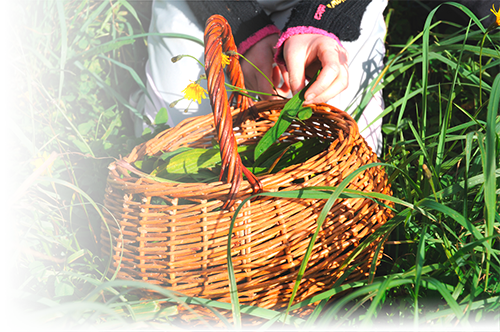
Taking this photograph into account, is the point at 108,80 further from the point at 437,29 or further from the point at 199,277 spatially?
the point at 437,29

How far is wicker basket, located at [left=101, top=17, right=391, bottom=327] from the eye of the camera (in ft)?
2.05

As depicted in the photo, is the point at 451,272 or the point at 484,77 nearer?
the point at 451,272

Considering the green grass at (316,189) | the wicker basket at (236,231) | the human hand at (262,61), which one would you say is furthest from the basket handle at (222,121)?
the human hand at (262,61)

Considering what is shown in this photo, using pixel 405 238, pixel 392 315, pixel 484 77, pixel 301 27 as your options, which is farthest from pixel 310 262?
pixel 484 77

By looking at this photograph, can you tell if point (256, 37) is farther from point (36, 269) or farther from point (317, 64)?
point (36, 269)

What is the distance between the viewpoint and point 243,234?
2.07 ft

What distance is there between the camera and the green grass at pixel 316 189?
0.53m

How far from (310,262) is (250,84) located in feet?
2.34

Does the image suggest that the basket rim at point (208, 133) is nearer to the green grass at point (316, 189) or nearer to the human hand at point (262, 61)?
the green grass at point (316, 189)

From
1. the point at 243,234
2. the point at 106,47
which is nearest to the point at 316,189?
the point at 243,234

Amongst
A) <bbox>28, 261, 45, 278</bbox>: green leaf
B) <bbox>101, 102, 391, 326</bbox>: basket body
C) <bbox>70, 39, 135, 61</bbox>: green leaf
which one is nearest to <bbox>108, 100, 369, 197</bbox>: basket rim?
<bbox>101, 102, 391, 326</bbox>: basket body

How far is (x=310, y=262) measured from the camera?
26.1 inches

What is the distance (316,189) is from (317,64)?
569mm

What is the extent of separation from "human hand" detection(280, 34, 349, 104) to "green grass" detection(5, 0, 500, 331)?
0.20 meters
